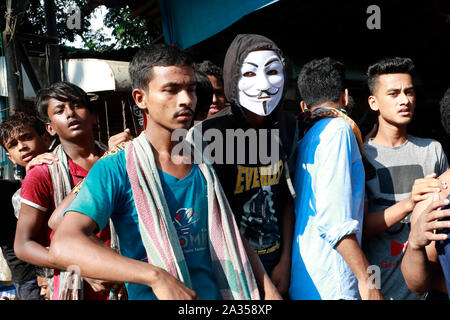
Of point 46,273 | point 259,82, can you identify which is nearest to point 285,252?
point 259,82

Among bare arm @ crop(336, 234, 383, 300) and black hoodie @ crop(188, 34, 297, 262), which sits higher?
black hoodie @ crop(188, 34, 297, 262)

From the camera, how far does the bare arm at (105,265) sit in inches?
49.1

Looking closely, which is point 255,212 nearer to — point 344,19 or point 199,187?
point 199,187

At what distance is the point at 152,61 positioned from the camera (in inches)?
66.8

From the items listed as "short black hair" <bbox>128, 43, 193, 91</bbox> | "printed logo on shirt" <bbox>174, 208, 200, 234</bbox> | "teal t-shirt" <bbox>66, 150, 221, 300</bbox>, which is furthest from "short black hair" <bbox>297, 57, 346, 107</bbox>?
"printed logo on shirt" <bbox>174, 208, 200, 234</bbox>

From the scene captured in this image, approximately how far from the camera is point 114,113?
305 inches

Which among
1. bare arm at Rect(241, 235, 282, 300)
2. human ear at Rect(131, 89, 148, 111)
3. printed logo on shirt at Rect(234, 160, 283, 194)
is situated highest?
human ear at Rect(131, 89, 148, 111)

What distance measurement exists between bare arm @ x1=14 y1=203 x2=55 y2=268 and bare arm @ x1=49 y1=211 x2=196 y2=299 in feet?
2.89

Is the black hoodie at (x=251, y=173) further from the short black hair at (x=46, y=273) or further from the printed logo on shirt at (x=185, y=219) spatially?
the short black hair at (x=46, y=273)

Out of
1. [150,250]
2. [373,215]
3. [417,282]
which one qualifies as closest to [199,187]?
[150,250]

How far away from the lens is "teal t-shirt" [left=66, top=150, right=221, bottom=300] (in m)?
1.45

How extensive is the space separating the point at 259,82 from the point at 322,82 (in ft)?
1.92

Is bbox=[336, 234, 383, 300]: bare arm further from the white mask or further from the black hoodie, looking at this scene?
the white mask

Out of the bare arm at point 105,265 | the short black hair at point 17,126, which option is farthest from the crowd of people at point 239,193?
the short black hair at point 17,126
